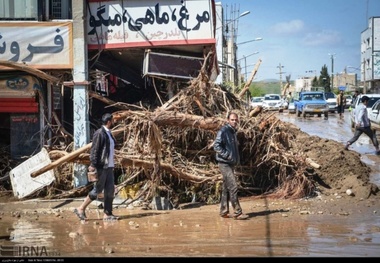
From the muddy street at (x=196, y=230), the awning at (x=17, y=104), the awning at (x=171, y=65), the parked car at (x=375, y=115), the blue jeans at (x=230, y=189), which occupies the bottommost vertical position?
the muddy street at (x=196, y=230)

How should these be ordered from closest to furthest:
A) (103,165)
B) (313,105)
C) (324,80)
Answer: (103,165)
(313,105)
(324,80)

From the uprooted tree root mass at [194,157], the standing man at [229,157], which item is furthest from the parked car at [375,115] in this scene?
the standing man at [229,157]

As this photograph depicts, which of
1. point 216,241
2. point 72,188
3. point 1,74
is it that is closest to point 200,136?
point 72,188

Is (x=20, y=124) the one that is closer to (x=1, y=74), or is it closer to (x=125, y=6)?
(x=1, y=74)

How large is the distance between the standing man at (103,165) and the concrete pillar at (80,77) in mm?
2495

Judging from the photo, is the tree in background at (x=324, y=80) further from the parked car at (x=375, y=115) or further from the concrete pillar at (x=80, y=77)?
the concrete pillar at (x=80, y=77)

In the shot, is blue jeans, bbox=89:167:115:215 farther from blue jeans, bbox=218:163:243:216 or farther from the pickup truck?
the pickup truck

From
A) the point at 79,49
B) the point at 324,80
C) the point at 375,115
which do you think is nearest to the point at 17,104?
the point at 79,49

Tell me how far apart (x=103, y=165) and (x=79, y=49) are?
356cm

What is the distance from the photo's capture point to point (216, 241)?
24.2ft

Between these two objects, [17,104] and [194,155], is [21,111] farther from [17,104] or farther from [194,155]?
[194,155]

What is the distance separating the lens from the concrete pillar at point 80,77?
11.3m

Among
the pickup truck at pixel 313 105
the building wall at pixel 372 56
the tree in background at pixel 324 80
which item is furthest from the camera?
the tree in background at pixel 324 80

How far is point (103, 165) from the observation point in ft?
29.4
